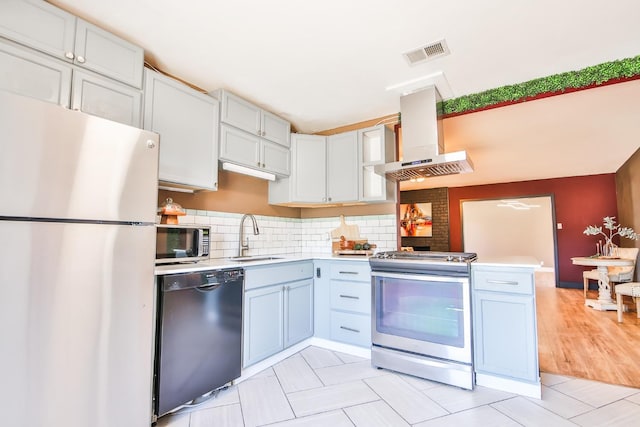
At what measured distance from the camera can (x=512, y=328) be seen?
83.1 inches

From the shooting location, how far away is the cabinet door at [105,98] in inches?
70.7

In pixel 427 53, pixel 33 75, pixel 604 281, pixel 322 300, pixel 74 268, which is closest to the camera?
pixel 74 268

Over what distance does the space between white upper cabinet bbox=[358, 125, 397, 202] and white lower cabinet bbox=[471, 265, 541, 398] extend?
1.23 metres

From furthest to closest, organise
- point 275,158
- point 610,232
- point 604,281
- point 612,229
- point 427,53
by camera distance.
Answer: point 610,232 < point 612,229 < point 604,281 < point 275,158 < point 427,53

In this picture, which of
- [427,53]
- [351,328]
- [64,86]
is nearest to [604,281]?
[351,328]

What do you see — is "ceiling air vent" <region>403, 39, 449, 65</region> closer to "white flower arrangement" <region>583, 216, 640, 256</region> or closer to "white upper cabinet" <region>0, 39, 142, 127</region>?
"white upper cabinet" <region>0, 39, 142, 127</region>

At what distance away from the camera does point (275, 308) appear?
2605 mm

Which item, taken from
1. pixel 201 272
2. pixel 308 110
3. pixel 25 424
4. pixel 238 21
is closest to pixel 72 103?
pixel 238 21

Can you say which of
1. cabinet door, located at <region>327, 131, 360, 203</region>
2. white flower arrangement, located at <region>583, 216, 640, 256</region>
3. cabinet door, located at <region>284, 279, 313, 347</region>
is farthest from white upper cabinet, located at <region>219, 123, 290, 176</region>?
white flower arrangement, located at <region>583, 216, 640, 256</region>

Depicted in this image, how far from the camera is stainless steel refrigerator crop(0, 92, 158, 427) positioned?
1.26 metres

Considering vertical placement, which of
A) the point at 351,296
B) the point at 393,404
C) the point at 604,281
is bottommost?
the point at 393,404

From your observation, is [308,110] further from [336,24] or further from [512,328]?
[512,328]

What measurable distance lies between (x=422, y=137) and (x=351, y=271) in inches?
55.3

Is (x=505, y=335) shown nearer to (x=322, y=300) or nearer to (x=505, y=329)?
(x=505, y=329)
